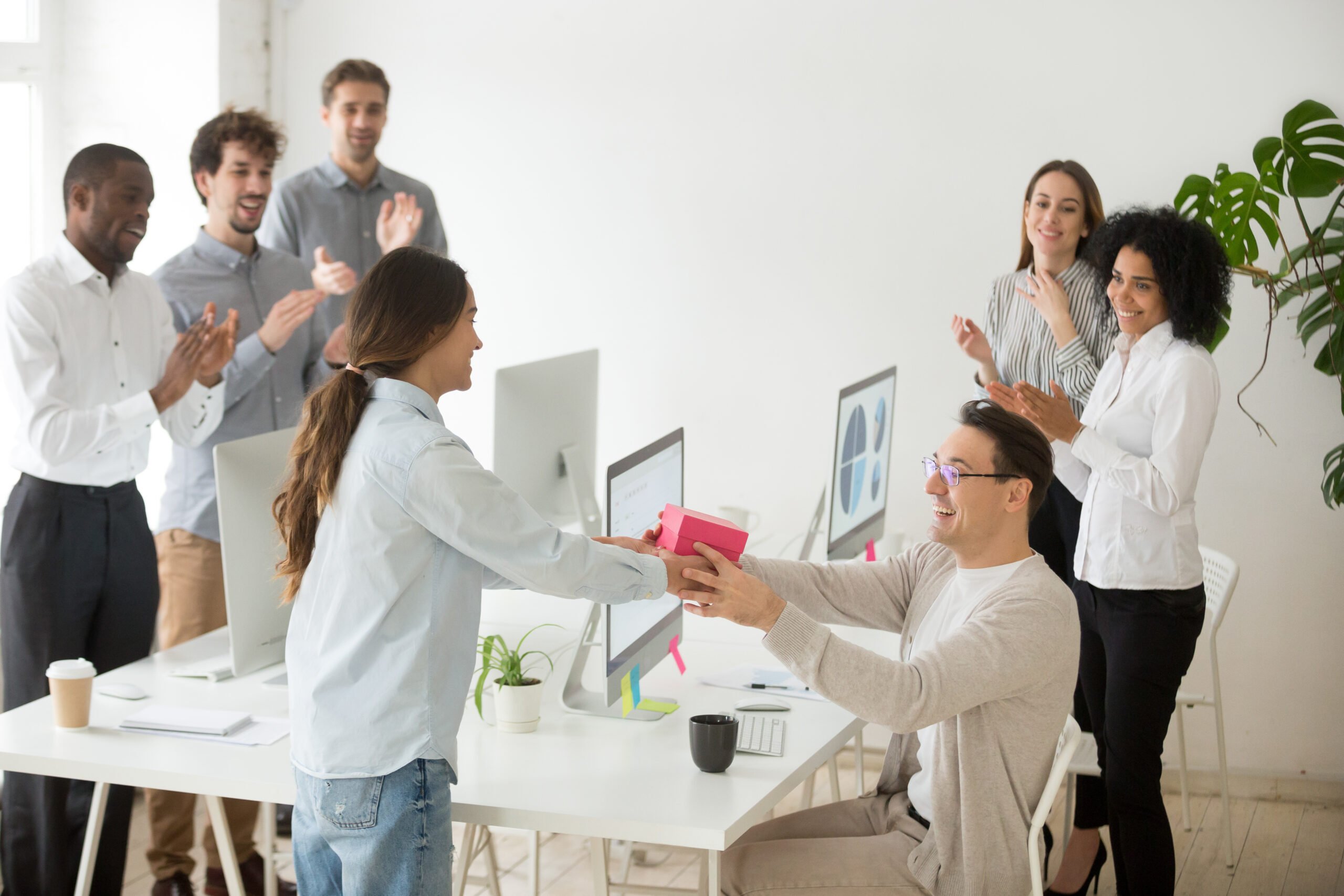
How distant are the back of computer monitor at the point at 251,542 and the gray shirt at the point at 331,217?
5.52 feet

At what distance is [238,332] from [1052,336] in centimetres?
227

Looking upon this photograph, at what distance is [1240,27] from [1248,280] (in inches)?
31.4

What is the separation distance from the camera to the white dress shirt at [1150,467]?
9.38 feet

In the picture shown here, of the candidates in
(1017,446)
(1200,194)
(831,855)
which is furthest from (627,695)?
(1200,194)

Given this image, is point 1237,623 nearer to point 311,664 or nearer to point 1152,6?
point 1152,6

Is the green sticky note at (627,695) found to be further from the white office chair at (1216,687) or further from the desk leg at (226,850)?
the white office chair at (1216,687)

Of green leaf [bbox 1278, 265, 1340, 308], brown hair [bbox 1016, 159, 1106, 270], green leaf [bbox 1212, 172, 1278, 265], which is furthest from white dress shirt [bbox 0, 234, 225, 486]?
green leaf [bbox 1278, 265, 1340, 308]

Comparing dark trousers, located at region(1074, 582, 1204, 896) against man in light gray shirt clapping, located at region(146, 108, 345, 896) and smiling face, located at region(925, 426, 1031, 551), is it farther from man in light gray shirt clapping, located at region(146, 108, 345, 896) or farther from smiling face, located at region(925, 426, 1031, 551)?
man in light gray shirt clapping, located at region(146, 108, 345, 896)

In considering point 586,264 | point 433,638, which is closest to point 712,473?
point 586,264

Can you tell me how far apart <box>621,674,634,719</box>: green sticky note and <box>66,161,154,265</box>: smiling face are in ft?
5.35

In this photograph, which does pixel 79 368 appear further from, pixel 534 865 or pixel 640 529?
pixel 534 865

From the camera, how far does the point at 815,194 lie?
455 cm

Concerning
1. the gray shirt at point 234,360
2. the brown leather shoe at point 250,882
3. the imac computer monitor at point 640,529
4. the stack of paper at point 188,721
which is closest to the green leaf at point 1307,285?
the imac computer monitor at point 640,529

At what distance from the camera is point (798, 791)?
169 inches
